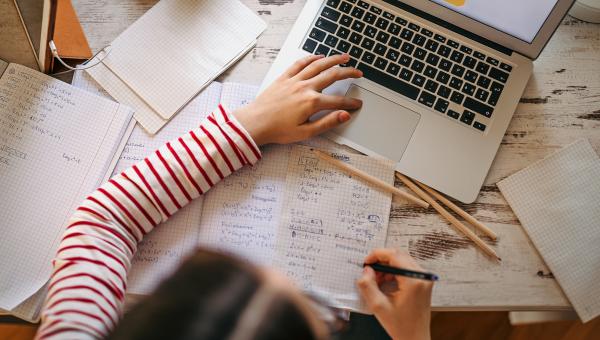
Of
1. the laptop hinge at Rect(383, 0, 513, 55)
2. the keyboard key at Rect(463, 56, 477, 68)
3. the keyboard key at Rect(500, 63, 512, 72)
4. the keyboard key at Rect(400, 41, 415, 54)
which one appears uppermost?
the laptop hinge at Rect(383, 0, 513, 55)

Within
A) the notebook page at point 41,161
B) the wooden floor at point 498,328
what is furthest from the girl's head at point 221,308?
the wooden floor at point 498,328

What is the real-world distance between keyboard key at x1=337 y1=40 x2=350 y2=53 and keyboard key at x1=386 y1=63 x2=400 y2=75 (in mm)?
77

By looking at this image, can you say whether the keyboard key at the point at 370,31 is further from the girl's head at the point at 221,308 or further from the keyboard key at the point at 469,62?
the girl's head at the point at 221,308

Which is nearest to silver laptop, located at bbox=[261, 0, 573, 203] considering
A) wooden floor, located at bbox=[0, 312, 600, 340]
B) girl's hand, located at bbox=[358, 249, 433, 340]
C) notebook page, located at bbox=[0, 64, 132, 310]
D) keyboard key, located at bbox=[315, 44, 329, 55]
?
keyboard key, located at bbox=[315, 44, 329, 55]

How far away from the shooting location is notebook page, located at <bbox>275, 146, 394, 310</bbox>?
2.42 feet

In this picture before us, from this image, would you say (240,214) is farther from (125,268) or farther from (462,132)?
(462,132)

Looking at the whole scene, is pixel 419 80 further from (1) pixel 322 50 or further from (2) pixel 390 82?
(1) pixel 322 50

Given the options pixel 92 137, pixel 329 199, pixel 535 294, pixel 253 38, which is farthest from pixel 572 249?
pixel 92 137

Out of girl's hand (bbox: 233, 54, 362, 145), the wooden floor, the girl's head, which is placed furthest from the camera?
the wooden floor

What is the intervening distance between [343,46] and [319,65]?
70mm

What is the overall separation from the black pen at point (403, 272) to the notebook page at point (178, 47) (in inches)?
16.1

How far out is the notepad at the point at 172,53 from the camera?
813mm

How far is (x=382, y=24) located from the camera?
0.84m

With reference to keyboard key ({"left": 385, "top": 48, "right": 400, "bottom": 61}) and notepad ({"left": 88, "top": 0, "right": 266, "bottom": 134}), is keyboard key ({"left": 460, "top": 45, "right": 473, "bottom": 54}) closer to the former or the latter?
keyboard key ({"left": 385, "top": 48, "right": 400, "bottom": 61})
